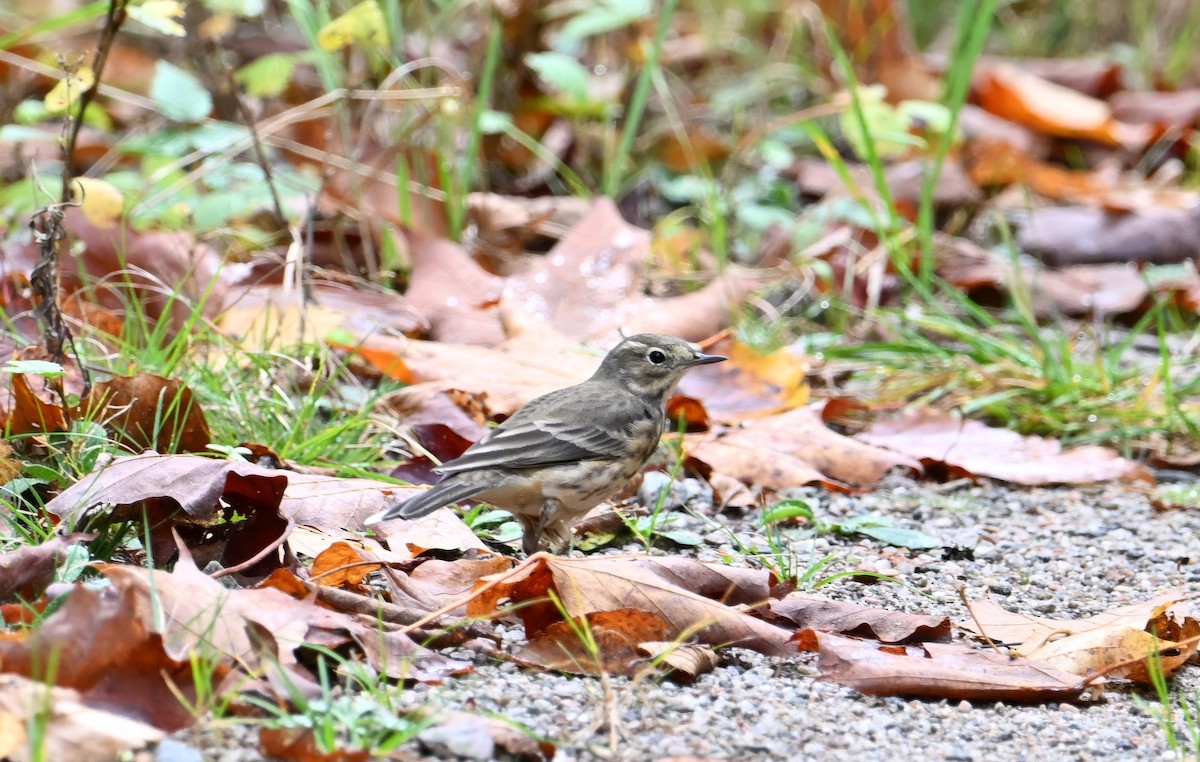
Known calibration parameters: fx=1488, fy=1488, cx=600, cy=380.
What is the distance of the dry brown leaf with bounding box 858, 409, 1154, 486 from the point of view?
523 cm

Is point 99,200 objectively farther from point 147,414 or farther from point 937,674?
point 937,674

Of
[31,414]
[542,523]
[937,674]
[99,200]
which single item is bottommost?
[542,523]

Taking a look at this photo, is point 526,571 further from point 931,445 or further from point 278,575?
point 931,445

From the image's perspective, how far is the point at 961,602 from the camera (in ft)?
13.0

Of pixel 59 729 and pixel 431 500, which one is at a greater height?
pixel 59 729

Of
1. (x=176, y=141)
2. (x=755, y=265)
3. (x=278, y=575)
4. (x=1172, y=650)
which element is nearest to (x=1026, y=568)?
(x=1172, y=650)

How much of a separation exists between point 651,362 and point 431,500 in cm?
132

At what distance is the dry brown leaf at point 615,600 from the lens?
3334mm

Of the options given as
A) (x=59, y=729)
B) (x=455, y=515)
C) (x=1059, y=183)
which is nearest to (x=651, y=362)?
(x=455, y=515)

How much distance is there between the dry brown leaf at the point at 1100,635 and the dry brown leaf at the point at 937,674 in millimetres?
124

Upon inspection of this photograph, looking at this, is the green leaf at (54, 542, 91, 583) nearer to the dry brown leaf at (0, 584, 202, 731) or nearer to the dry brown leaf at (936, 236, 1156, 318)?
the dry brown leaf at (0, 584, 202, 731)

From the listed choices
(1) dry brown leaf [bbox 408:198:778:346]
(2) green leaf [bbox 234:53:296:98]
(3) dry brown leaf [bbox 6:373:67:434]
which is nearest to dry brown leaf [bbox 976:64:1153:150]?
(1) dry brown leaf [bbox 408:198:778:346]

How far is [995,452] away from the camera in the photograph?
537cm

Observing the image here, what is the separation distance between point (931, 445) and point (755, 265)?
2356 mm
